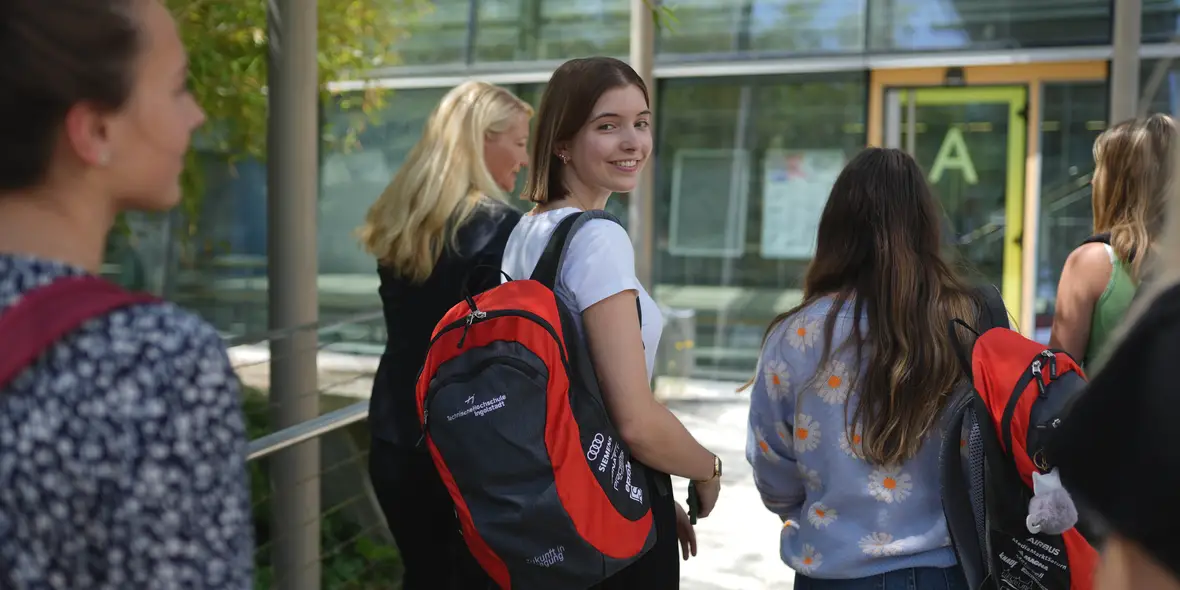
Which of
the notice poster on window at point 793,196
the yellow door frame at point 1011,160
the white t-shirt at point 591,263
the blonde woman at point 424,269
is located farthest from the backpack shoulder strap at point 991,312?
the notice poster on window at point 793,196

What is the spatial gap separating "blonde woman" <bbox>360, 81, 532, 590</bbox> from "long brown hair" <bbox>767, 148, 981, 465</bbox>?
878mm

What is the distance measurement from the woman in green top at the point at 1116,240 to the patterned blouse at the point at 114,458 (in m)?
2.42

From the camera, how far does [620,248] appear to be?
1.99m

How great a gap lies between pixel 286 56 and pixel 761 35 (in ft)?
21.6

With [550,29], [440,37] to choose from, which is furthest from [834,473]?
[440,37]

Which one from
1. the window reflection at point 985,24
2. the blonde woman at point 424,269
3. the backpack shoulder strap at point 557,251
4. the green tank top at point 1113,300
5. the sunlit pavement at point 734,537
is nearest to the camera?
the backpack shoulder strap at point 557,251

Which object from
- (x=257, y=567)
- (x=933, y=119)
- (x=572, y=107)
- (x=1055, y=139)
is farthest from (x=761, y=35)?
(x=572, y=107)

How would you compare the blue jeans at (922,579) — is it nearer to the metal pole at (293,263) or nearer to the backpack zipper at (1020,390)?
the backpack zipper at (1020,390)

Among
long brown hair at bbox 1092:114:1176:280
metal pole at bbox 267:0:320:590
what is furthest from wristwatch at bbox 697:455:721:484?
metal pole at bbox 267:0:320:590

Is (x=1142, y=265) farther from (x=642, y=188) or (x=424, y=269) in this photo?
(x=642, y=188)

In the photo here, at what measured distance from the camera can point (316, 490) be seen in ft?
11.7

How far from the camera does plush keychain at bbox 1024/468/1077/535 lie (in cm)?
173

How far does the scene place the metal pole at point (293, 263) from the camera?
3.32 meters

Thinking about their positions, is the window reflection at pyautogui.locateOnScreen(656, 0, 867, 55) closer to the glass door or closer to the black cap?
the glass door
